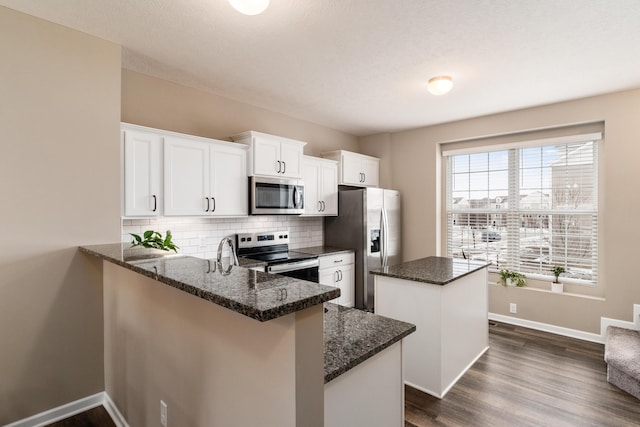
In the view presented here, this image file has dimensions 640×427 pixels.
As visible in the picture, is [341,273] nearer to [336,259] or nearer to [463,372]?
[336,259]

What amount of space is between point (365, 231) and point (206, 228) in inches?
81.4

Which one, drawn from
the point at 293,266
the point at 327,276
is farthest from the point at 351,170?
the point at 293,266

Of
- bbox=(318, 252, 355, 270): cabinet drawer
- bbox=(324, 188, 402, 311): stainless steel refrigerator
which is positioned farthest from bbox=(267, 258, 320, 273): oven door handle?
bbox=(324, 188, 402, 311): stainless steel refrigerator

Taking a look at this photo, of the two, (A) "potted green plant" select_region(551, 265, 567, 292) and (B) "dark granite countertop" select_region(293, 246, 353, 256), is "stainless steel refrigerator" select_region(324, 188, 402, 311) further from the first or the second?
(A) "potted green plant" select_region(551, 265, 567, 292)

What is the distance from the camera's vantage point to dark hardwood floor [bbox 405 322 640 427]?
2.25 metres

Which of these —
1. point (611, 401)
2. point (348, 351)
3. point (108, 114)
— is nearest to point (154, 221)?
point (108, 114)

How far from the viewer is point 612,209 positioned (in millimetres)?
3537

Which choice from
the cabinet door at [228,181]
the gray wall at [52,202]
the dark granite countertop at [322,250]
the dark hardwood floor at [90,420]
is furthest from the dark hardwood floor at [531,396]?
the gray wall at [52,202]

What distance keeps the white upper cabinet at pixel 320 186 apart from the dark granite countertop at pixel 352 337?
8.35ft

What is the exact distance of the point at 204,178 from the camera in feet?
10.4

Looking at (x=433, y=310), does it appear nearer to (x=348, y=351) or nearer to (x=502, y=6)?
(x=348, y=351)

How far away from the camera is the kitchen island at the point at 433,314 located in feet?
8.29

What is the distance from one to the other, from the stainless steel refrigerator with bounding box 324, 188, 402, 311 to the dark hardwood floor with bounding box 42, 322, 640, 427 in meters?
1.72

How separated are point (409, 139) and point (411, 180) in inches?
26.0
